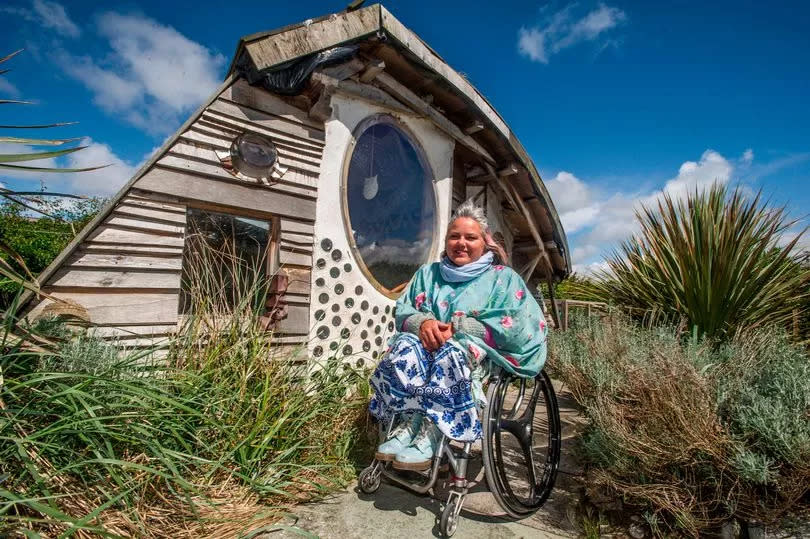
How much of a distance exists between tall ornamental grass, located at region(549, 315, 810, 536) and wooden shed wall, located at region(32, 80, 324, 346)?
248 cm

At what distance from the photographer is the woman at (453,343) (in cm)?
214

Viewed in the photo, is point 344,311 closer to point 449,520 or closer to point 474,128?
point 449,520

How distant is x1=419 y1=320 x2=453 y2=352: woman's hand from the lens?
223 centimetres

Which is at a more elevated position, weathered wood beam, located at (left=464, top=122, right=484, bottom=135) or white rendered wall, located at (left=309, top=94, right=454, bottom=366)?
weathered wood beam, located at (left=464, top=122, right=484, bottom=135)

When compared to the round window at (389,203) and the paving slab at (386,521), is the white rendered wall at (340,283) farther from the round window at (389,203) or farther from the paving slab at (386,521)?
the paving slab at (386,521)

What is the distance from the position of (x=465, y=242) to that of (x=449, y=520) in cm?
146

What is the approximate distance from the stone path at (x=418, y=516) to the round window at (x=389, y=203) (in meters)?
2.27

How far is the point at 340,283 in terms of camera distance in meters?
3.99

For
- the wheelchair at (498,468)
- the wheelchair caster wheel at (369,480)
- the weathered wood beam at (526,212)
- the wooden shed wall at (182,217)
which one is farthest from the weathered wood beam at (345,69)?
the wheelchair caster wheel at (369,480)

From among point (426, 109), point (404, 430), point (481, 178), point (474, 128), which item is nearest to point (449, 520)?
point (404, 430)

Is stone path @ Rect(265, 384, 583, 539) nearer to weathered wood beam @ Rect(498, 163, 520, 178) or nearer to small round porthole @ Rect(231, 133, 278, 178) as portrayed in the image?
small round porthole @ Rect(231, 133, 278, 178)

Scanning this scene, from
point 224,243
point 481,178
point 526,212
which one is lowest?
point 224,243

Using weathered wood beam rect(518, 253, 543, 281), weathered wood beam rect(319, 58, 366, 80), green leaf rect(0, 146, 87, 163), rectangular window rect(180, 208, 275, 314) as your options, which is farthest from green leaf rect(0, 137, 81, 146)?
weathered wood beam rect(518, 253, 543, 281)

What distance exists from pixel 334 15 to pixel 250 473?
3.46 meters
